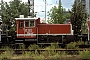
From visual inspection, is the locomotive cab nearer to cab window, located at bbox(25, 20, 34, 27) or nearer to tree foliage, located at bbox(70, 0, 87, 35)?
cab window, located at bbox(25, 20, 34, 27)

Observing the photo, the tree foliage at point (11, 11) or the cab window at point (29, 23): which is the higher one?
the tree foliage at point (11, 11)

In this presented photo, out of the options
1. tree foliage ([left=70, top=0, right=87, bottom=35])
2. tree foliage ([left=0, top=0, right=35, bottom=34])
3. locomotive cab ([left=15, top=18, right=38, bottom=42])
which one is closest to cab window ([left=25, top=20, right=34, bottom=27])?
locomotive cab ([left=15, top=18, right=38, bottom=42])

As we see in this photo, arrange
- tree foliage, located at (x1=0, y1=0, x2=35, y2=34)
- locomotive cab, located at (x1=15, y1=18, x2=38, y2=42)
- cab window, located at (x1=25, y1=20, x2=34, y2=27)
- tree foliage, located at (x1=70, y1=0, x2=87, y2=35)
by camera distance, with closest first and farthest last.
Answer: locomotive cab, located at (x1=15, y1=18, x2=38, y2=42) → cab window, located at (x1=25, y1=20, x2=34, y2=27) → tree foliage, located at (x1=0, y1=0, x2=35, y2=34) → tree foliage, located at (x1=70, y1=0, x2=87, y2=35)

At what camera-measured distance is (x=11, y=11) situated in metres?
27.2

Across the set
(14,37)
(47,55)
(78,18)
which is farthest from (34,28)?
(78,18)

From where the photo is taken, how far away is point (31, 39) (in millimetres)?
19172

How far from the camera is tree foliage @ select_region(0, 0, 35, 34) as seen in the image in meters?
26.1

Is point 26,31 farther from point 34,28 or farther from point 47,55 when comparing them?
point 47,55

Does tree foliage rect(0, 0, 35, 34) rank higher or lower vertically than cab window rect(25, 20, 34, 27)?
higher

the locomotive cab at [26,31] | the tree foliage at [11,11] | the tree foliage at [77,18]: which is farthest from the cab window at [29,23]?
the tree foliage at [77,18]

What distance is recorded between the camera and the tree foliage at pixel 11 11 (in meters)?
26.1

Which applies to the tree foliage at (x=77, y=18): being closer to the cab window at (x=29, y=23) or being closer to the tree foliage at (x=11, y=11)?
the tree foliage at (x=11, y=11)

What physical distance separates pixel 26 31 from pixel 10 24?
772 centimetres

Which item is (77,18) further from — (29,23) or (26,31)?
(26,31)
